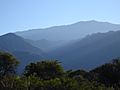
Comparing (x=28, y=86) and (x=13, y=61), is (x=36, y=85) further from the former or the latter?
(x=13, y=61)

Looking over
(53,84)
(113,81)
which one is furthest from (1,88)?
(113,81)

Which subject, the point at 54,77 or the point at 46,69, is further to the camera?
the point at 46,69

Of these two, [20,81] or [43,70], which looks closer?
[20,81]

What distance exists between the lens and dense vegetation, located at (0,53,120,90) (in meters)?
20.4

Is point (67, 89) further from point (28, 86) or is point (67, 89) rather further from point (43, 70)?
point (43, 70)

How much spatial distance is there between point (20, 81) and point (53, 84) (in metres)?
1.81

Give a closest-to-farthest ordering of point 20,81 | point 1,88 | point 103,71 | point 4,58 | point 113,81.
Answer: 1. point 1,88
2. point 20,81
3. point 113,81
4. point 103,71
5. point 4,58

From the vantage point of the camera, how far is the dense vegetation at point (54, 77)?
20406 millimetres

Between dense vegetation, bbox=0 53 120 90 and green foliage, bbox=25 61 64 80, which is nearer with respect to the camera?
dense vegetation, bbox=0 53 120 90

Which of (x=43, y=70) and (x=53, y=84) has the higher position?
(x=53, y=84)

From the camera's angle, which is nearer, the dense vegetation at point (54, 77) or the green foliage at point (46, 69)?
the dense vegetation at point (54, 77)

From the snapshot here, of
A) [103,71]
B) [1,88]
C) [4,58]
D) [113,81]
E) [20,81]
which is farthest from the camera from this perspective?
[4,58]

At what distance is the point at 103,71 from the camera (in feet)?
216

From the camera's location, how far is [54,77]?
52.8 metres
